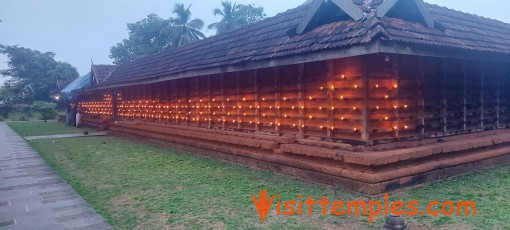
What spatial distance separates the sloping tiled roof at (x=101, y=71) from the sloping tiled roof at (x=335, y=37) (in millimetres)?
10995

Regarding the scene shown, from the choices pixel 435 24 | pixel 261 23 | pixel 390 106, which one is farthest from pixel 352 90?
pixel 261 23

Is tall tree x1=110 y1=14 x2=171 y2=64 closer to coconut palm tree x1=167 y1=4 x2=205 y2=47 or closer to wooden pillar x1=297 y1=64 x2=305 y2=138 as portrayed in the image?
coconut palm tree x1=167 y1=4 x2=205 y2=47

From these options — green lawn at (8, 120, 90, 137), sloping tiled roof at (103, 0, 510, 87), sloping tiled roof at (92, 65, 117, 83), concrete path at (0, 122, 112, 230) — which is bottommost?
concrete path at (0, 122, 112, 230)

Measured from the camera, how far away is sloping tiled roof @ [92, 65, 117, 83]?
78.7 feet

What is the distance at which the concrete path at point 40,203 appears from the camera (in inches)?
216

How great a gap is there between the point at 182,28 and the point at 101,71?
849 inches

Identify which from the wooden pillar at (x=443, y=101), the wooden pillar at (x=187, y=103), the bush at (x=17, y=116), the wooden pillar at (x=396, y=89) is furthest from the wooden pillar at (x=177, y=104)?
the bush at (x=17, y=116)

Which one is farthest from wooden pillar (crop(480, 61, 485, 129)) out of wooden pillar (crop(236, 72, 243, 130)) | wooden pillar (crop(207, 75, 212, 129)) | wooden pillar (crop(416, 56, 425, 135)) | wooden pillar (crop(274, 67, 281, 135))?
wooden pillar (crop(207, 75, 212, 129))

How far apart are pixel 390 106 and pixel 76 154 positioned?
1103 centimetres

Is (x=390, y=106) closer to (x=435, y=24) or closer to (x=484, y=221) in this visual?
(x=435, y=24)

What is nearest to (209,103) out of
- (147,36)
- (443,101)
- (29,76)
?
(443,101)

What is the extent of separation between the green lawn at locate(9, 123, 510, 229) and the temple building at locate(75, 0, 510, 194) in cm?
51

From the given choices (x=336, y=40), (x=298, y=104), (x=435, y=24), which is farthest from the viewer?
(x=298, y=104)

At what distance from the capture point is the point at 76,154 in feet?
42.6
